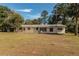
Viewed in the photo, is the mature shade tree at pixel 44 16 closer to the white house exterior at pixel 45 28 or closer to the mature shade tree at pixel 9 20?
the white house exterior at pixel 45 28

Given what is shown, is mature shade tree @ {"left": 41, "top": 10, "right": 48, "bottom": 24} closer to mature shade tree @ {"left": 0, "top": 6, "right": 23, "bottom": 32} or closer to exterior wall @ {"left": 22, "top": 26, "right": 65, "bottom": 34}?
exterior wall @ {"left": 22, "top": 26, "right": 65, "bottom": 34}

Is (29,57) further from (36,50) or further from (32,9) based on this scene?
(32,9)

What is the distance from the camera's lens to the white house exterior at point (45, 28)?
8.83 m

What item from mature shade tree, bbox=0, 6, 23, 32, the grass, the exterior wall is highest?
mature shade tree, bbox=0, 6, 23, 32

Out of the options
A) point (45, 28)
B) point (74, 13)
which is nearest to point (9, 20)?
point (45, 28)

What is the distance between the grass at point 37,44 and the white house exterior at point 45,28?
0.40 feet

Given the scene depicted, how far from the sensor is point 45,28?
895cm

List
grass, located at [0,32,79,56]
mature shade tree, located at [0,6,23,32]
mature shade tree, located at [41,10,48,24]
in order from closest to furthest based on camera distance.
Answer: grass, located at [0,32,79,56]
mature shade tree, located at [41,10,48,24]
mature shade tree, located at [0,6,23,32]

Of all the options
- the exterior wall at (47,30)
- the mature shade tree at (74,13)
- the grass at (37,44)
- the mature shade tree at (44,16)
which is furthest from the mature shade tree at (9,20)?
the mature shade tree at (74,13)

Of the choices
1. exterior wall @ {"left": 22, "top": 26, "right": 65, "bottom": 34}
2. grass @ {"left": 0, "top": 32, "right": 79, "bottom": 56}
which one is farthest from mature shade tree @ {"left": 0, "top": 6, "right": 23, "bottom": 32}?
exterior wall @ {"left": 22, "top": 26, "right": 65, "bottom": 34}

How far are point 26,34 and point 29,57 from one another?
2.81 ft

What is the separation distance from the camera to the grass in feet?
27.8

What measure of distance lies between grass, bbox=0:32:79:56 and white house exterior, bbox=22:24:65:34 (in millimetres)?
123

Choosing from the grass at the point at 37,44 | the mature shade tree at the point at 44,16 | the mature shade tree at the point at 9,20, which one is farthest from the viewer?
the mature shade tree at the point at 9,20
